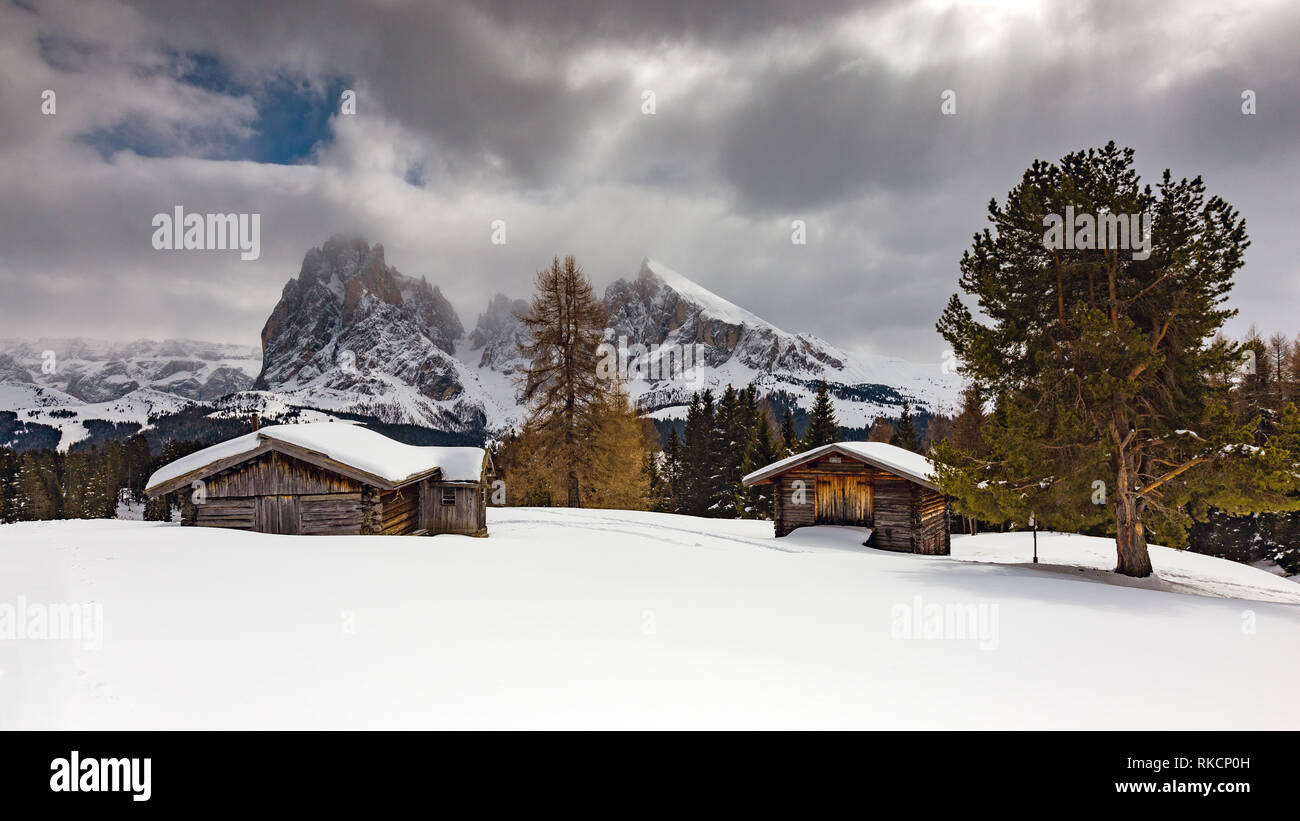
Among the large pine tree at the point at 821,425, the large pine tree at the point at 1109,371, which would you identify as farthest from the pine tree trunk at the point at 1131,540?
the large pine tree at the point at 821,425

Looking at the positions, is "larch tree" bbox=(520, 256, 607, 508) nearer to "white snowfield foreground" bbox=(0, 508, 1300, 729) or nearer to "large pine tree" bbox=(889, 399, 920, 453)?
"white snowfield foreground" bbox=(0, 508, 1300, 729)

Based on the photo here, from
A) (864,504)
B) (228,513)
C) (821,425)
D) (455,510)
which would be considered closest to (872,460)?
(864,504)

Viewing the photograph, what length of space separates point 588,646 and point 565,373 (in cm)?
2523

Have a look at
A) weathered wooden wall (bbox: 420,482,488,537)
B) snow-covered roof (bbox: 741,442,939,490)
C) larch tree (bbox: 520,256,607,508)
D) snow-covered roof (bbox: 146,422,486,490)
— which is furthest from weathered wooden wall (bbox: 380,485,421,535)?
snow-covered roof (bbox: 741,442,939,490)

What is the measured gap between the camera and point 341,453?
54.4 ft

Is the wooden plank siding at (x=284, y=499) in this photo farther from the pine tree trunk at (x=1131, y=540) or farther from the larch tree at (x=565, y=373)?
the pine tree trunk at (x=1131, y=540)

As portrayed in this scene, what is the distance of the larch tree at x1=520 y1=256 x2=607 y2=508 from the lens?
30703 millimetres

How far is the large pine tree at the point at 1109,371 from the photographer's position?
45.3 feet

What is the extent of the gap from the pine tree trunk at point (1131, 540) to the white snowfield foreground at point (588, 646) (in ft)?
11.4

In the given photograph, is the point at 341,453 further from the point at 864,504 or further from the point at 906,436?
the point at 906,436

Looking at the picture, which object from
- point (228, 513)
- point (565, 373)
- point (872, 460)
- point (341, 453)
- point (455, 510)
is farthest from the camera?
point (565, 373)

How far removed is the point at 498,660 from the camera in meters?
6.02
